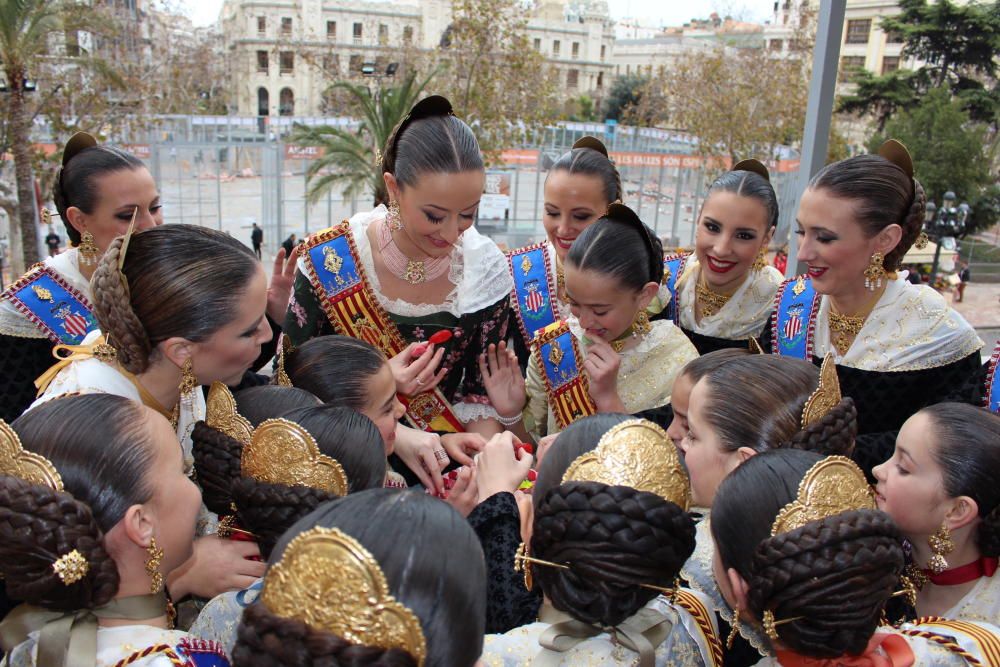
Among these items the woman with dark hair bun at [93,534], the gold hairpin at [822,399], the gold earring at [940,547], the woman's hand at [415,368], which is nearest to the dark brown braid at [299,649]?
the woman with dark hair bun at [93,534]

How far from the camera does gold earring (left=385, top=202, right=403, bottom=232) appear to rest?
336 cm

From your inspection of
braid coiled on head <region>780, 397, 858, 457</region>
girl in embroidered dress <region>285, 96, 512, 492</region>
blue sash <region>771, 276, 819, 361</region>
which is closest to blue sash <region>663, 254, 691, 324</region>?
blue sash <region>771, 276, 819, 361</region>

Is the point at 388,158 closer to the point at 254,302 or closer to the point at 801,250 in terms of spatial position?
the point at 254,302

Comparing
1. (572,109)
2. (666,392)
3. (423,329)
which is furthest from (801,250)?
(572,109)

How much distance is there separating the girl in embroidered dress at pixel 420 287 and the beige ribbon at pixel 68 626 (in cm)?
154

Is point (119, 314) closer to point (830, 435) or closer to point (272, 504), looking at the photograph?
point (272, 504)

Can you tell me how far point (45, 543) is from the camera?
153 centimetres

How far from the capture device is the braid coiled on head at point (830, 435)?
6.83ft

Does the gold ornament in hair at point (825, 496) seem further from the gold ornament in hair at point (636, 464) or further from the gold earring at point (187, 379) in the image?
the gold earring at point (187, 379)

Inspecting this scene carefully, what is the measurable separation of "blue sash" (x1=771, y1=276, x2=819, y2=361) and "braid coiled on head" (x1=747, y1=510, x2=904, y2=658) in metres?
1.72

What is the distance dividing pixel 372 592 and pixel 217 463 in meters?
1.06

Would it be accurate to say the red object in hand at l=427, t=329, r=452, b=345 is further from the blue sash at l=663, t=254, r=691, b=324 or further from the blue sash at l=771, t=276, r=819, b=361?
the blue sash at l=771, t=276, r=819, b=361

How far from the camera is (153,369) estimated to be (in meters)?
2.34

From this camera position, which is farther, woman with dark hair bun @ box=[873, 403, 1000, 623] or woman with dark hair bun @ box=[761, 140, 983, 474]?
woman with dark hair bun @ box=[761, 140, 983, 474]
